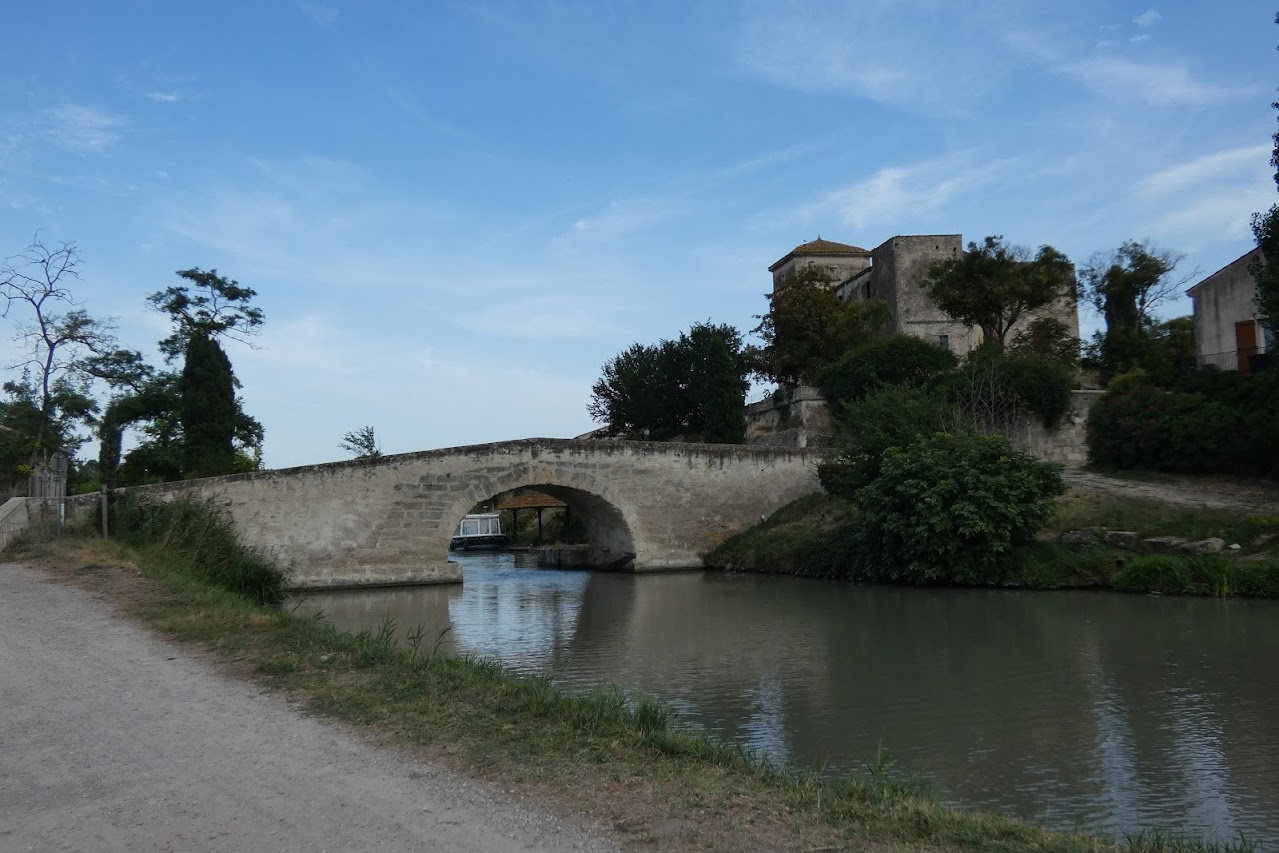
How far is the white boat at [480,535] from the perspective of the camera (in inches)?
1700

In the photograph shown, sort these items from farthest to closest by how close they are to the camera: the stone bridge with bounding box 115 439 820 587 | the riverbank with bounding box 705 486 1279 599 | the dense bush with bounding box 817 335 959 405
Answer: the dense bush with bounding box 817 335 959 405, the stone bridge with bounding box 115 439 820 587, the riverbank with bounding box 705 486 1279 599

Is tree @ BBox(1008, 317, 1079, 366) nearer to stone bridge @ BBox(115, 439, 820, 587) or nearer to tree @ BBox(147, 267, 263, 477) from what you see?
stone bridge @ BBox(115, 439, 820, 587)

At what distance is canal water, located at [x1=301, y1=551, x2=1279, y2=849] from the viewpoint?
5.51m

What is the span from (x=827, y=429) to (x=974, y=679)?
67.9ft

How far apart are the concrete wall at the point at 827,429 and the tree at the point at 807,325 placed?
1.88 metres

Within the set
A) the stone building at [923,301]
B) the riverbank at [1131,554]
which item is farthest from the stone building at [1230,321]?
the stone building at [923,301]

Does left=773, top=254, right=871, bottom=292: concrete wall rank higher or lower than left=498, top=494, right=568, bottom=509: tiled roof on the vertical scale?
higher

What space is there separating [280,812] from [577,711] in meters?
1.90

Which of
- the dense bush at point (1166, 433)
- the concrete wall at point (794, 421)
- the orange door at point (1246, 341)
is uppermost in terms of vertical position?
the orange door at point (1246, 341)

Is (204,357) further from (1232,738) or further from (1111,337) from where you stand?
(1111,337)

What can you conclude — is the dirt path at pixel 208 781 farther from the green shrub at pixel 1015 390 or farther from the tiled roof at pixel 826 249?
the tiled roof at pixel 826 249

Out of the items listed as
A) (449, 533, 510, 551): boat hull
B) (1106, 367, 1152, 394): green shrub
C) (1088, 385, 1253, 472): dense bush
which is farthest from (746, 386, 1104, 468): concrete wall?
(449, 533, 510, 551): boat hull

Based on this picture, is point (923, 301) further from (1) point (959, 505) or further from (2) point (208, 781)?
(2) point (208, 781)

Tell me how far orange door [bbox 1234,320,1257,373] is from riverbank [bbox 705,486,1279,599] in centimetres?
585
